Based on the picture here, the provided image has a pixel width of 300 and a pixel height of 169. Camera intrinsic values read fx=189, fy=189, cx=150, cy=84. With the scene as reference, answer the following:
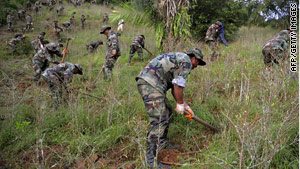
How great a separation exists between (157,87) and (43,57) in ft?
15.4

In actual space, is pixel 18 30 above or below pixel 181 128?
above

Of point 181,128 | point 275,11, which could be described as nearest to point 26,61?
point 181,128

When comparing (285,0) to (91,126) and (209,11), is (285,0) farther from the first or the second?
(91,126)

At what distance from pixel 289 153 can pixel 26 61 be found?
383 inches

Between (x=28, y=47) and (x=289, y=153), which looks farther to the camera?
(x=28, y=47)

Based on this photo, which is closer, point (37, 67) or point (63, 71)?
point (63, 71)

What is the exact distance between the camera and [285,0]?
10078 millimetres

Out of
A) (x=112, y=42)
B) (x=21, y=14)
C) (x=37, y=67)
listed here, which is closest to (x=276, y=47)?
(x=112, y=42)

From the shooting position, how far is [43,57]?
5645 millimetres

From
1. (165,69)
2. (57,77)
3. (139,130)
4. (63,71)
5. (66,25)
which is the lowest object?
(139,130)

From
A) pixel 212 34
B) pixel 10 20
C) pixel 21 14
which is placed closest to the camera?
pixel 212 34

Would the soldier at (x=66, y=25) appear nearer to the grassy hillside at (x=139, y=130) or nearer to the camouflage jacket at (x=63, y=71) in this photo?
the camouflage jacket at (x=63, y=71)

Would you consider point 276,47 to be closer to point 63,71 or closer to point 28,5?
point 63,71

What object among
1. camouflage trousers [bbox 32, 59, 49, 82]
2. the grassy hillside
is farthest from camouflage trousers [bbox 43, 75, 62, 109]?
camouflage trousers [bbox 32, 59, 49, 82]
